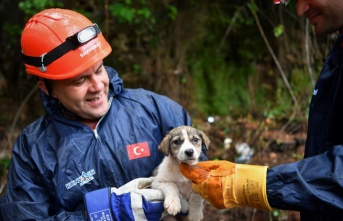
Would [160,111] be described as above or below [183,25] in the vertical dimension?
below

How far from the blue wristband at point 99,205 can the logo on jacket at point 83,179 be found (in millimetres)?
106

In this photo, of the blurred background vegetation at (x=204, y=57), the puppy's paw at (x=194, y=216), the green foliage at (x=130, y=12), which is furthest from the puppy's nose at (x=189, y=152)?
the blurred background vegetation at (x=204, y=57)

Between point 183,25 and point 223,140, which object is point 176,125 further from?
point 183,25

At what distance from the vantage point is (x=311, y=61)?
6.84 meters

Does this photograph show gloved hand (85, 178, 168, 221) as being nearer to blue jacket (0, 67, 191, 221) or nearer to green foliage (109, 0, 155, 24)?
blue jacket (0, 67, 191, 221)

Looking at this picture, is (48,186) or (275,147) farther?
(275,147)

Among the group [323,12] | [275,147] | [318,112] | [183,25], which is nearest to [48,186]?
[318,112]

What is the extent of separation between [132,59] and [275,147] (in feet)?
7.54

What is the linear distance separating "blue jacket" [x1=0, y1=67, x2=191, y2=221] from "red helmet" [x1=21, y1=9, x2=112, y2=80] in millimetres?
272

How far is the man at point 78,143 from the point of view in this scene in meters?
2.87

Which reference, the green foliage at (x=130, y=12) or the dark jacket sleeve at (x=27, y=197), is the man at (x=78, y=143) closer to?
the dark jacket sleeve at (x=27, y=197)

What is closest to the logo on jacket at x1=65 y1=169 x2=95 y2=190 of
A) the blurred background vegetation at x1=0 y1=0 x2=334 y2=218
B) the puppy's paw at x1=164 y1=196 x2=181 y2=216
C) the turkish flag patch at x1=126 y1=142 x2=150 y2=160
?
the turkish flag patch at x1=126 y1=142 x2=150 y2=160

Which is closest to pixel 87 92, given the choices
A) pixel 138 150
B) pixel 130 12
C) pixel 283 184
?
pixel 138 150

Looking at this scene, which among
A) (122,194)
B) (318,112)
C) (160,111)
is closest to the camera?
(318,112)
